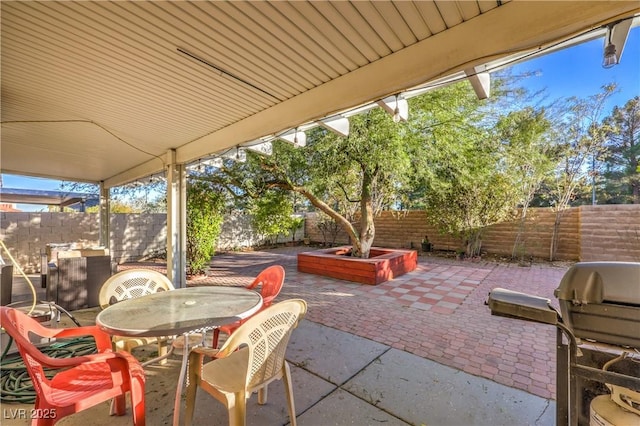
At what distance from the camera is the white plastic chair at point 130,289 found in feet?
7.64

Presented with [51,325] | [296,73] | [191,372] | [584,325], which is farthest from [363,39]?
[51,325]

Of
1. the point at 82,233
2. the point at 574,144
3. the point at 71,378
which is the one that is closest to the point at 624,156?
the point at 574,144

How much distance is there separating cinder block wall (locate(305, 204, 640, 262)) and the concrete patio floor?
363 centimetres

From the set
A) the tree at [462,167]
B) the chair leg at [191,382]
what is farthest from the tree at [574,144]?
the chair leg at [191,382]

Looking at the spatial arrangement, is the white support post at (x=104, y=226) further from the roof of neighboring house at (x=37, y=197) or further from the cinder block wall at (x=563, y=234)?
the cinder block wall at (x=563, y=234)

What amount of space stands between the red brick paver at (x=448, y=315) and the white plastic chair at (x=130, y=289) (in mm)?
1928

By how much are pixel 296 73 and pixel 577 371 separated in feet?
8.77

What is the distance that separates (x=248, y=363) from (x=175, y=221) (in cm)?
406

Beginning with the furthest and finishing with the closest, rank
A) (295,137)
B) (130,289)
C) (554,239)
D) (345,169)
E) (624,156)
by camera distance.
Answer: (624,156), (554,239), (345,169), (295,137), (130,289)

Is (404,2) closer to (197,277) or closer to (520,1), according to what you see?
(520,1)

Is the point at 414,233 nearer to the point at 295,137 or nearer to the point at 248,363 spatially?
the point at 295,137

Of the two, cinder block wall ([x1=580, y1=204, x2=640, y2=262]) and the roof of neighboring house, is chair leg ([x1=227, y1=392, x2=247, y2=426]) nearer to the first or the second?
cinder block wall ([x1=580, y1=204, x2=640, y2=262])

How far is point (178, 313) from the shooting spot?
2.00 m

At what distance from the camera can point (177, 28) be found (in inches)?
71.1
